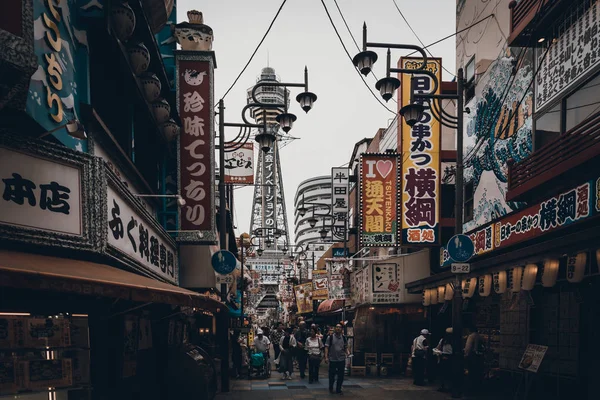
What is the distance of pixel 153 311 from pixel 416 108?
27.5 feet

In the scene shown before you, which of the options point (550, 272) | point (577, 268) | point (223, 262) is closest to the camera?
point (577, 268)

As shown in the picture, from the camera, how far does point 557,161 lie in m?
10.7

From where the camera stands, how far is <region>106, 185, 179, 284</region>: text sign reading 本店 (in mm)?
7758

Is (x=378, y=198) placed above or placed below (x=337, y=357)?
above

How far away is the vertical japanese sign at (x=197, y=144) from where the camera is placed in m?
13.1

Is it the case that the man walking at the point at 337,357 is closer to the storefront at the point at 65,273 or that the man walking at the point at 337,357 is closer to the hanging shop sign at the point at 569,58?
the storefront at the point at 65,273

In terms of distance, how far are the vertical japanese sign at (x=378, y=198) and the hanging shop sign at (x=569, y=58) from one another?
660 cm

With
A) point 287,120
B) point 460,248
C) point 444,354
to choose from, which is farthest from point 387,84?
point 444,354

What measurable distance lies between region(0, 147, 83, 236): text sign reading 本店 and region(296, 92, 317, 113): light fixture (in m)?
8.68

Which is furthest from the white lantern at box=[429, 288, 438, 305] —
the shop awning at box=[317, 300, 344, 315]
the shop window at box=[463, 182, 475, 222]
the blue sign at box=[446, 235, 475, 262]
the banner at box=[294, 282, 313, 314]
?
the banner at box=[294, 282, 313, 314]

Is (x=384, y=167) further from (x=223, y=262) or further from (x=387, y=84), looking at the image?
(x=223, y=262)

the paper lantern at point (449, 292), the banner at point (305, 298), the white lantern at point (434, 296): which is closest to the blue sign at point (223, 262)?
the paper lantern at point (449, 292)

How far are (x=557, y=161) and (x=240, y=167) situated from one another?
12.5m

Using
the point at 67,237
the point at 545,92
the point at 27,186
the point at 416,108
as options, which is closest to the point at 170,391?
the point at 67,237
